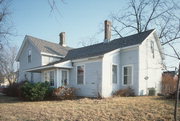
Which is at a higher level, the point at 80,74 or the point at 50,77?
the point at 80,74

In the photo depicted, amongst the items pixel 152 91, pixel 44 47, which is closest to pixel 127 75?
pixel 152 91

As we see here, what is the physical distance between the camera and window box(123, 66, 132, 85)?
15.2m

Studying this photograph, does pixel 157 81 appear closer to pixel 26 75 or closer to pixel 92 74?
pixel 92 74

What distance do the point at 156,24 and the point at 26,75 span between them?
803 inches

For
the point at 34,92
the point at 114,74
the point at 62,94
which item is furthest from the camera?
the point at 114,74

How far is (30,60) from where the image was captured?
73.2 ft

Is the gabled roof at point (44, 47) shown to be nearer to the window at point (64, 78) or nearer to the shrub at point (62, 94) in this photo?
the window at point (64, 78)

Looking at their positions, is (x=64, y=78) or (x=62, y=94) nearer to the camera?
(x=62, y=94)

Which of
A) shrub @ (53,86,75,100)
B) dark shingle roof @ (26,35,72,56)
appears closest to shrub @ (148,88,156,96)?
shrub @ (53,86,75,100)

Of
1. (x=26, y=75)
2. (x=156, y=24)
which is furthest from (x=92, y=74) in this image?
(x=156, y=24)

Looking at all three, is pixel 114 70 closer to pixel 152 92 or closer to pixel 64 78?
pixel 152 92

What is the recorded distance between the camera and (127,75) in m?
15.4

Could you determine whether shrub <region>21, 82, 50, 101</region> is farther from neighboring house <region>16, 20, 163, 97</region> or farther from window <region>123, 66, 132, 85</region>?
window <region>123, 66, 132, 85</region>

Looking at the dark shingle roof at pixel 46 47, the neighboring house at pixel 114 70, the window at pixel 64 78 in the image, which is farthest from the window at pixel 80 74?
the dark shingle roof at pixel 46 47
